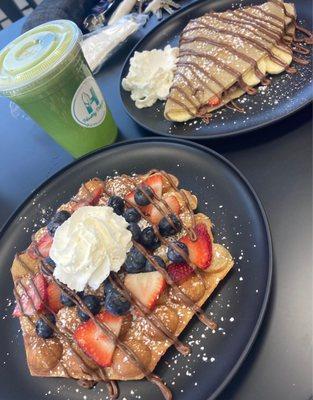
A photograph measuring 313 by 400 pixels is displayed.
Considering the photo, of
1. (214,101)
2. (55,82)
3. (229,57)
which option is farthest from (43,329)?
(229,57)

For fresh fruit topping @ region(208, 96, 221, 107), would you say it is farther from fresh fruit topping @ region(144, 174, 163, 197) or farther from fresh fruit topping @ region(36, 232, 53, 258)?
fresh fruit topping @ region(36, 232, 53, 258)

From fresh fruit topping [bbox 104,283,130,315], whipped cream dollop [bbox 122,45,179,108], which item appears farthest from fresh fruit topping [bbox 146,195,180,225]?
whipped cream dollop [bbox 122,45,179,108]

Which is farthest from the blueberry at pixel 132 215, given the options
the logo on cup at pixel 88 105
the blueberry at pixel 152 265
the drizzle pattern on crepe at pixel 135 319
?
the logo on cup at pixel 88 105

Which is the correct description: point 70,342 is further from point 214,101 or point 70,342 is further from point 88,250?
point 214,101

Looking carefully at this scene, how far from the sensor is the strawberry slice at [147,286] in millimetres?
968

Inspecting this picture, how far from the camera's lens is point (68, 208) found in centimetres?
126

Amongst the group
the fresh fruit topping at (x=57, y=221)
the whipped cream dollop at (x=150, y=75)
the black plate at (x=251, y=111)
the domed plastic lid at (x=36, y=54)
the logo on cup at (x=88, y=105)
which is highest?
the domed plastic lid at (x=36, y=54)

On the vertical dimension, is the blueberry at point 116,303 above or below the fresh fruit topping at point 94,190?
below

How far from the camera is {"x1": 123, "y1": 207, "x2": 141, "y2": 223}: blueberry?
3.64 ft

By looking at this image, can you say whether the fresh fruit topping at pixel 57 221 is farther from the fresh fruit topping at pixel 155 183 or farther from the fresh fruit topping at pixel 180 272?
the fresh fruit topping at pixel 180 272

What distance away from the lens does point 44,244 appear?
1.17 metres

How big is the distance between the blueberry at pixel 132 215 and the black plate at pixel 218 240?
0.19 metres

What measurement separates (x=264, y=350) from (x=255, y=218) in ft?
1.00

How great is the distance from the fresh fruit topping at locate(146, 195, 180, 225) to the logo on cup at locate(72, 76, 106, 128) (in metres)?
0.40
